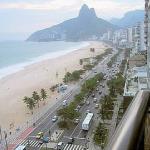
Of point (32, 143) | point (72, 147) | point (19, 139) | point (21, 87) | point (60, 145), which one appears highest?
point (60, 145)

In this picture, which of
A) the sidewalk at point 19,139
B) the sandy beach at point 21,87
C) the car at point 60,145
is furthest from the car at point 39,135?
the sandy beach at point 21,87

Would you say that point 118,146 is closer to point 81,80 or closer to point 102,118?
point 102,118

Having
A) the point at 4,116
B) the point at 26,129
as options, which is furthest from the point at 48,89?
the point at 26,129

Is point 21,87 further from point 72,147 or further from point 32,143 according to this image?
point 72,147

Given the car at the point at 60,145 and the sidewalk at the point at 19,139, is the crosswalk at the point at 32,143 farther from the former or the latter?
the car at the point at 60,145

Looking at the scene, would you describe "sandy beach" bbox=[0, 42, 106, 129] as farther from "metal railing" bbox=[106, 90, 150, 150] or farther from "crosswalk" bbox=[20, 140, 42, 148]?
"metal railing" bbox=[106, 90, 150, 150]

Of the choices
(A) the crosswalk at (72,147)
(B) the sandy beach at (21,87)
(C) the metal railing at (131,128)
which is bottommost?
(B) the sandy beach at (21,87)

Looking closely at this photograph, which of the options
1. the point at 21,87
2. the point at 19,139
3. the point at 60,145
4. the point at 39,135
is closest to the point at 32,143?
the point at 39,135

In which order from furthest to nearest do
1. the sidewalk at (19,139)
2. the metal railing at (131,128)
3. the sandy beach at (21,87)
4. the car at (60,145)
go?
1. the sandy beach at (21,87)
2. the sidewalk at (19,139)
3. the car at (60,145)
4. the metal railing at (131,128)
